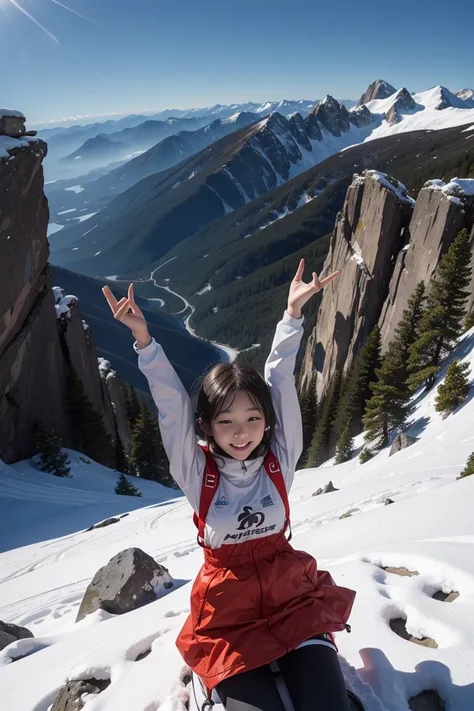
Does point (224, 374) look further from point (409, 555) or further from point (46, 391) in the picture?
point (46, 391)

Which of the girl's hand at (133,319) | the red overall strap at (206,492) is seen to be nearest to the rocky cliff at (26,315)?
the girl's hand at (133,319)

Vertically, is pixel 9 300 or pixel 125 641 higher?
pixel 125 641

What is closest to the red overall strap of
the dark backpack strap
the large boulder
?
the dark backpack strap

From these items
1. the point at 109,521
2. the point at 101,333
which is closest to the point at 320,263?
the point at 101,333

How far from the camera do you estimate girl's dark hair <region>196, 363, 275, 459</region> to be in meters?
3.64

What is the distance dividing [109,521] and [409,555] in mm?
16054

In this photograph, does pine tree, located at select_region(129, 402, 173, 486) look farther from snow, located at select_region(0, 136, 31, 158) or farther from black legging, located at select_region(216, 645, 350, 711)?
black legging, located at select_region(216, 645, 350, 711)

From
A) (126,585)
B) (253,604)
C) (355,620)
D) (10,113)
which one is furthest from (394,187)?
(253,604)

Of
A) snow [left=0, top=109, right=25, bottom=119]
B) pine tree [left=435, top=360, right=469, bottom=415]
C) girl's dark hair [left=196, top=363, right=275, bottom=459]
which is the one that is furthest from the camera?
snow [left=0, top=109, right=25, bottom=119]

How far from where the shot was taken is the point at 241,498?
12.2 feet

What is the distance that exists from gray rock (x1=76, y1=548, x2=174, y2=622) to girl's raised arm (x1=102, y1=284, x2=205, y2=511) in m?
4.38

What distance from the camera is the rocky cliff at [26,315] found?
2708 centimetres

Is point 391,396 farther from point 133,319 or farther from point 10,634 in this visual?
point 133,319

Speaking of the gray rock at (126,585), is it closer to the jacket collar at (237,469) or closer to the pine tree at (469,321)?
the jacket collar at (237,469)
